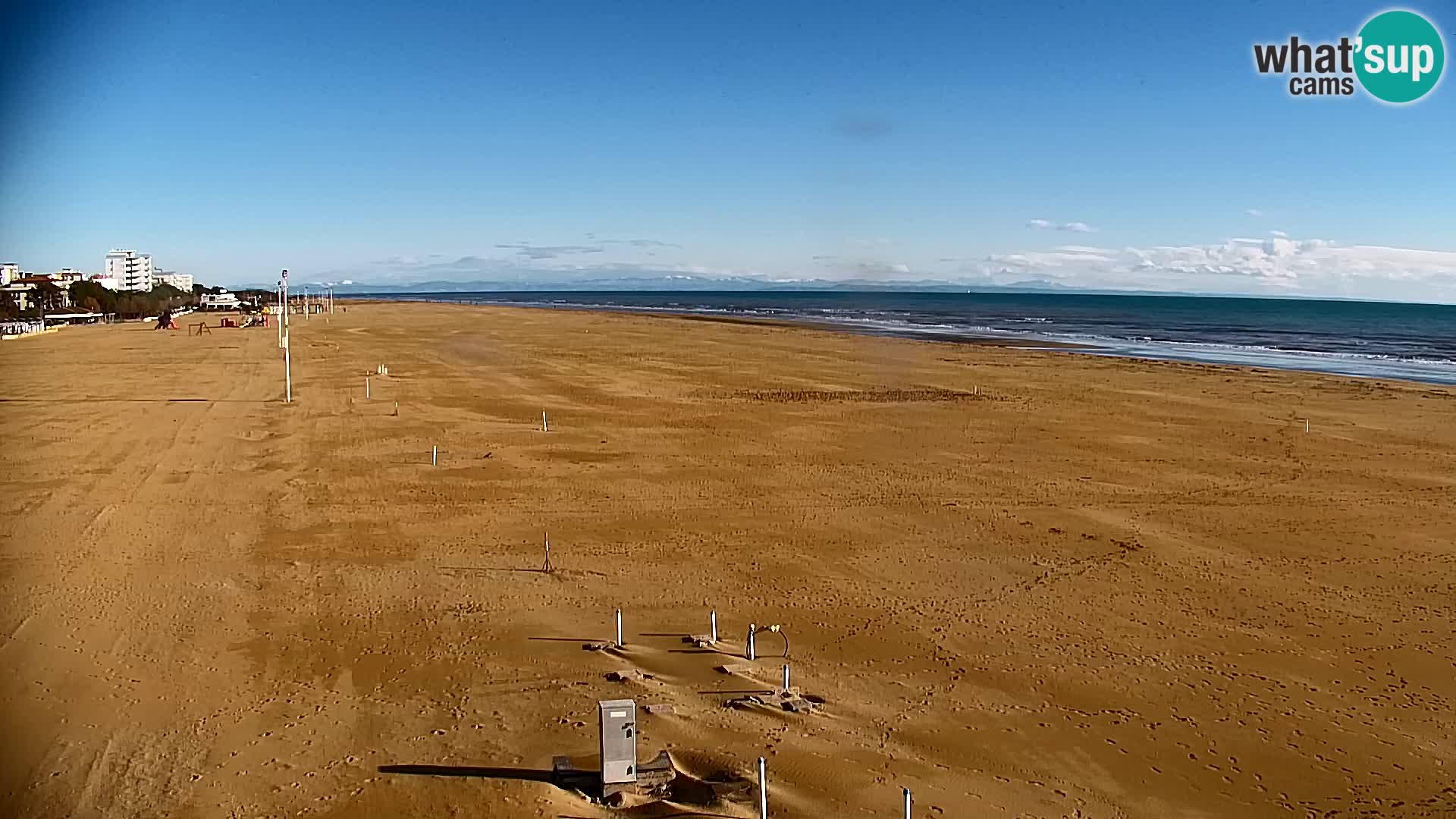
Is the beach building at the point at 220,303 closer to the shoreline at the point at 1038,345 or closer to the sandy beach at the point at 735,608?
the shoreline at the point at 1038,345

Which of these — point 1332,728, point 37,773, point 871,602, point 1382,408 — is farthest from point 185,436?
point 1382,408

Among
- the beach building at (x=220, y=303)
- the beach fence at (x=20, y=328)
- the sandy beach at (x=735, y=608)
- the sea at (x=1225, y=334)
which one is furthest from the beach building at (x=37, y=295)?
the sea at (x=1225, y=334)

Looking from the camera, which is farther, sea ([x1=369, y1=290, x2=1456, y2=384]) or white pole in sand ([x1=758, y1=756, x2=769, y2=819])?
sea ([x1=369, y1=290, x2=1456, y2=384])

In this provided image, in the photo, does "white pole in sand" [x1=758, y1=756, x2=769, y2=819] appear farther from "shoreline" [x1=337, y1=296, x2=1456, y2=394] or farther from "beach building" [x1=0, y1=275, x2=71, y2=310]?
"beach building" [x1=0, y1=275, x2=71, y2=310]

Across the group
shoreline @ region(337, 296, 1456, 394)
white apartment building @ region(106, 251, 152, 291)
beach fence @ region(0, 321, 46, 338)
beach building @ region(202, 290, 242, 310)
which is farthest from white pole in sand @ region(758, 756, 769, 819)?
white apartment building @ region(106, 251, 152, 291)

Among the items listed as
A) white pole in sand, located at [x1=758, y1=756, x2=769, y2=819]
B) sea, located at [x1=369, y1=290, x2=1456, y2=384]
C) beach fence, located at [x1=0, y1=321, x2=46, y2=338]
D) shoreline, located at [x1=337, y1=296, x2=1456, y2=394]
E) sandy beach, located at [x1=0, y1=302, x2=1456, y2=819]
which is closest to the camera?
white pole in sand, located at [x1=758, y1=756, x2=769, y2=819]

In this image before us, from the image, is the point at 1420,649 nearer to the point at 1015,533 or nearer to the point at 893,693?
the point at 1015,533
